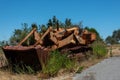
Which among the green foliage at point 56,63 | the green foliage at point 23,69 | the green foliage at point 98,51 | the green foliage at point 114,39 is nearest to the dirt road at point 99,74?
the green foliage at point 56,63

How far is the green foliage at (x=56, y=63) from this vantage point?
39.0 feet

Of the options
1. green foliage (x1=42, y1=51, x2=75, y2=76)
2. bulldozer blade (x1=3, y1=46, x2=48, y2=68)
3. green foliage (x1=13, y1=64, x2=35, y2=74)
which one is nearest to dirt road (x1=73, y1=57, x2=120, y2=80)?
green foliage (x1=42, y1=51, x2=75, y2=76)

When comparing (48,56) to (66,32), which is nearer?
(48,56)

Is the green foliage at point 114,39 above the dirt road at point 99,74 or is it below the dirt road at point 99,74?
above

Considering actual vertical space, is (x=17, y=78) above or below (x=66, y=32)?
below

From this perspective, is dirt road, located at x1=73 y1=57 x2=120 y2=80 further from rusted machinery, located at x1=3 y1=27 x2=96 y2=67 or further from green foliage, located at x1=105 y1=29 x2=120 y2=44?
green foliage, located at x1=105 y1=29 x2=120 y2=44

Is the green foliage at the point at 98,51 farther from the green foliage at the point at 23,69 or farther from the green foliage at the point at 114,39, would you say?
the green foliage at the point at 114,39

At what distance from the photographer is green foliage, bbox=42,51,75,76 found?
1189cm

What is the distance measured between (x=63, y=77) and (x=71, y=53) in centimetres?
311

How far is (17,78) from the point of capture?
37.2ft

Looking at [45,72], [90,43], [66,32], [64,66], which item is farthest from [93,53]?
[45,72]

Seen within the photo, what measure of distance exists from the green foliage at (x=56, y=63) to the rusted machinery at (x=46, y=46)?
0.26m

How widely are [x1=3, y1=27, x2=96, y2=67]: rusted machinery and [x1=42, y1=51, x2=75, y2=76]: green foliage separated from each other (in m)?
0.26

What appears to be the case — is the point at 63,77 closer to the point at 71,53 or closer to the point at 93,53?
the point at 71,53
